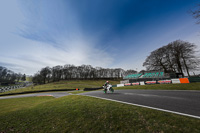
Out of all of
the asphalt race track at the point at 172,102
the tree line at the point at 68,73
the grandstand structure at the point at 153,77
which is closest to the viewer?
the asphalt race track at the point at 172,102

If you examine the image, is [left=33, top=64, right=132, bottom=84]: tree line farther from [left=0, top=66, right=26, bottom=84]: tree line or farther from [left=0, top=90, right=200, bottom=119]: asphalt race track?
[left=0, top=90, right=200, bottom=119]: asphalt race track

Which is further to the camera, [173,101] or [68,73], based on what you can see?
[68,73]

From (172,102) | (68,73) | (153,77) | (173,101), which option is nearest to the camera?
(172,102)

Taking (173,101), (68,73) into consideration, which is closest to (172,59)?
(173,101)

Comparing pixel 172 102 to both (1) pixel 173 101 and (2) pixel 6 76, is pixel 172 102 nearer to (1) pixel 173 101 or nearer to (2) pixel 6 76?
(1) pixel 173 101

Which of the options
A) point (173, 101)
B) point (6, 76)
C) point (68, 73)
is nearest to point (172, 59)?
point (173, 101)

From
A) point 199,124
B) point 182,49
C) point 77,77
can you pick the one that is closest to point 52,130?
point 199,124

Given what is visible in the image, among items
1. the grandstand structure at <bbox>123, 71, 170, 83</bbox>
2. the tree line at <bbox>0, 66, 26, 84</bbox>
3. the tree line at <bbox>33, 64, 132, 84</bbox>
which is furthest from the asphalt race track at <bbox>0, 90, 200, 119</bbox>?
the tree line at <bbox>0, 66, 26, 84</bbox>

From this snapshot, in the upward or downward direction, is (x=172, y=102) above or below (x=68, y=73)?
below

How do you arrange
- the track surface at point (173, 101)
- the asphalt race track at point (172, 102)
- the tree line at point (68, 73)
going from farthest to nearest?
1. the tree line at point (68, 73)
2. the track surface at point (173, 101)
3. the asphalt race track at point (172, 102)

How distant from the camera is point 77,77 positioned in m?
86.5

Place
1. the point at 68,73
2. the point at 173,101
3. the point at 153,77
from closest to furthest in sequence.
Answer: the point at 173,101
the point at 153,77
the point at 68,73

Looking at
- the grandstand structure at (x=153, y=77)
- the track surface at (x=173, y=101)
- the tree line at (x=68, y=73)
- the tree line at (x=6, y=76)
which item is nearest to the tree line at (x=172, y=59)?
the grandstand structure at (x=153, y=77)

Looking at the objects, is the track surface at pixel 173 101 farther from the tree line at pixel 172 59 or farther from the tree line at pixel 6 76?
the tree line at pixel 6 76
